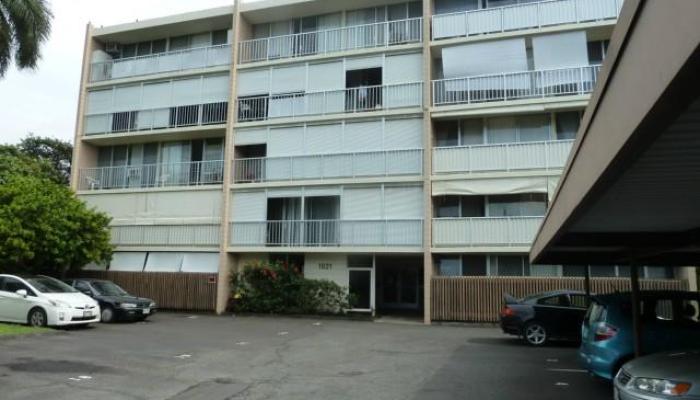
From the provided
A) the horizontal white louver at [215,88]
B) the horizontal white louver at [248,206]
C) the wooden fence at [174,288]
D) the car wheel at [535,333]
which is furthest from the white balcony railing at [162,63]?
the car wheel at [535,333]

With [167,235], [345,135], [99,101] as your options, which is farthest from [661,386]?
[99,101]

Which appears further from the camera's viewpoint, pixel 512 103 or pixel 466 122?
pixel 466 122

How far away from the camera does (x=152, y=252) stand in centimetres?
2584

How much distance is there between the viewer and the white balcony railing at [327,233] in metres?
22.1

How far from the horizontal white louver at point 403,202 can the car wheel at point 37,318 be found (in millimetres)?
12200

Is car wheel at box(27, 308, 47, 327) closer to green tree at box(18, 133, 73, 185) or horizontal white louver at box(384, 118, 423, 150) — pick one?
horizontal white louver at box(384, 118, 423, 150)

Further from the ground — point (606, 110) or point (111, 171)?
point (111, 171)

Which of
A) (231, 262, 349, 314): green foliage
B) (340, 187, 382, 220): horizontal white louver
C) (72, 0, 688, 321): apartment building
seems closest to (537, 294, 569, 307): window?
(72, 0, 688, 321): apartment building

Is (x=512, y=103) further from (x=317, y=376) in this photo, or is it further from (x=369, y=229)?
(x=317, y=376)

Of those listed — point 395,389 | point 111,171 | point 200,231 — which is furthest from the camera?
point 111,171

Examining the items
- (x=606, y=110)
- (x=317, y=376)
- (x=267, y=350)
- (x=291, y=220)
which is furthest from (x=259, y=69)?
(x=606, y=110)

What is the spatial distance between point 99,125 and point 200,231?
8030 mm

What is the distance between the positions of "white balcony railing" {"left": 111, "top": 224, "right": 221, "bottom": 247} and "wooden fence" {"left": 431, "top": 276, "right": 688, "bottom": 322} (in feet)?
32.7

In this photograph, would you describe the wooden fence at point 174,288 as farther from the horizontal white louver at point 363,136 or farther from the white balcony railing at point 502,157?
the white balcony railing at point 502,157
